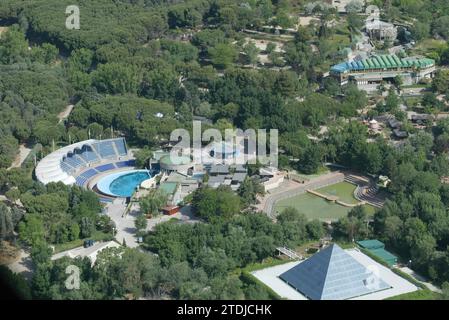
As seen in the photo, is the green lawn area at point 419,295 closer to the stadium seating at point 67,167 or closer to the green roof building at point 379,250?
the green roof building at point 379,250

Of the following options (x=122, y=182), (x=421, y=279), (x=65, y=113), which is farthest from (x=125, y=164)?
(x=421, y=279)

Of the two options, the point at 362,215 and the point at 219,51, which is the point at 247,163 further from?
the point at 219,51

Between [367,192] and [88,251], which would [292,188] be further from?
[88,251]

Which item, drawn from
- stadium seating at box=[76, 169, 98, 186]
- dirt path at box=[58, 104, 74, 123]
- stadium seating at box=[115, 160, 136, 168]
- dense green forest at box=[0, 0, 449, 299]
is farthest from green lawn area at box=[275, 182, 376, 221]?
dirt path at box=[58, 104, 74, 123]

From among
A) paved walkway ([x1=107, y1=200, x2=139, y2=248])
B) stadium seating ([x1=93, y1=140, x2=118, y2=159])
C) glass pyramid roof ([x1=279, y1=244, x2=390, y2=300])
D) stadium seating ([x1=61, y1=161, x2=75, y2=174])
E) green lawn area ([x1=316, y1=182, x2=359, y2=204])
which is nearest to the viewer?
glass pyramid roof ([x1=279, y1=244, x2=390, y2=300])

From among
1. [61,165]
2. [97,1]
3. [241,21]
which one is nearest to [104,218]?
[61,165]

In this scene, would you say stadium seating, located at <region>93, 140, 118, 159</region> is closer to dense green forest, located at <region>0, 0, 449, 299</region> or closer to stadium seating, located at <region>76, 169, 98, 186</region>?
dense green forest, located at <region>0, 0, 449, 299</region>
